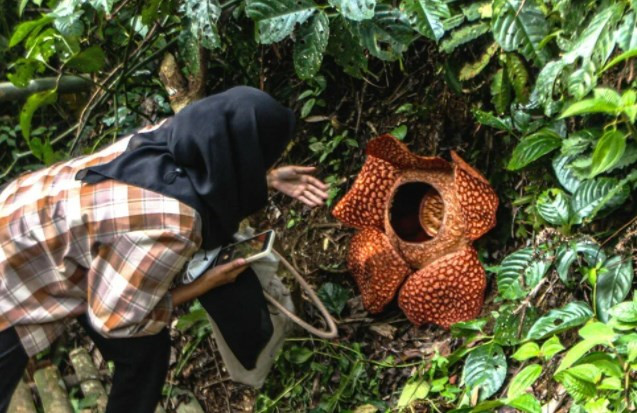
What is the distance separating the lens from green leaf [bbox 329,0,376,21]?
293 cm

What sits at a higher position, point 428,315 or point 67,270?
point 67,270

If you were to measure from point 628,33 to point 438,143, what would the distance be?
3.76 ft

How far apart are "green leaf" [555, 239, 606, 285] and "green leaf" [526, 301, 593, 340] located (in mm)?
174

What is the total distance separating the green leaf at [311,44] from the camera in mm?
Answer: 3061

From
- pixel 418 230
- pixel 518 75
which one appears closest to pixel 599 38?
pixel 518 75

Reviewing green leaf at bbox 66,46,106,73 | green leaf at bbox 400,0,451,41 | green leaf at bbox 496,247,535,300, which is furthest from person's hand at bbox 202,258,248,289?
green leaf at bbox 66,46,106,73

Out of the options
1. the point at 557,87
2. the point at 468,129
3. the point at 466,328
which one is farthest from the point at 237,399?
the point at 557,87

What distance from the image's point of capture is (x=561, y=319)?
258 cm

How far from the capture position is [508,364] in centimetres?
297

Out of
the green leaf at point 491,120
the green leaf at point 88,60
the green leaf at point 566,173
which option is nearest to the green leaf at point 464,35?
the green leaf at point 491,120

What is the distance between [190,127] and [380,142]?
992mm

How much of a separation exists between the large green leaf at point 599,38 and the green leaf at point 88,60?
6.94 ft

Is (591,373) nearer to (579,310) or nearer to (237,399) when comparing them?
(579,310)

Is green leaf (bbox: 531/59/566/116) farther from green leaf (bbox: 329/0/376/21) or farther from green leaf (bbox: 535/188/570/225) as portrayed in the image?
green leaf (bbox: 329/0/376/21)
